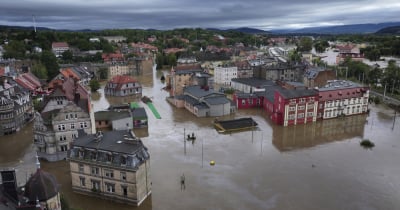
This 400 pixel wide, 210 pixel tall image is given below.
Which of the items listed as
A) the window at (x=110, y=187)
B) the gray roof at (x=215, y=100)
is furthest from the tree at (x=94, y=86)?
the window at (x=110, y=187)

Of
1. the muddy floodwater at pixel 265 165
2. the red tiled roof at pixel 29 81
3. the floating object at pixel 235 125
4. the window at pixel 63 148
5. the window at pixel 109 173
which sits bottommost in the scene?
the muddy floodwater at pixel 265 165

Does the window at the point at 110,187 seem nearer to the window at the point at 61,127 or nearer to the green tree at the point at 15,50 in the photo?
the window at the point at 61,127

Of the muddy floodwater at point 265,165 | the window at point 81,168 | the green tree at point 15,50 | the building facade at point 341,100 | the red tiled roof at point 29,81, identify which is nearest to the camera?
the muddy floodwater at point 265,165

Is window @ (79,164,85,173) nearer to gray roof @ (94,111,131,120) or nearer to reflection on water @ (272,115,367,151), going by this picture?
gray roof @ (94,111,131,120)

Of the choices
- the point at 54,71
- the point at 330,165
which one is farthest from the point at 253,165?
the point at 54,71

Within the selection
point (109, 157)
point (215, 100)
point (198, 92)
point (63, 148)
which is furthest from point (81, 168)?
point (198, 92)

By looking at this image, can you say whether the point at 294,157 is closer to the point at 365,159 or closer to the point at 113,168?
the point at 365,159

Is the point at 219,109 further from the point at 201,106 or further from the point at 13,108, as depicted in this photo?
the point at 13,108
